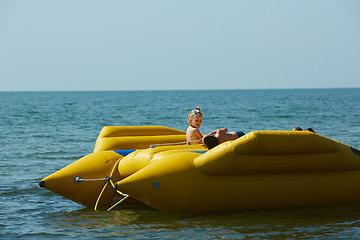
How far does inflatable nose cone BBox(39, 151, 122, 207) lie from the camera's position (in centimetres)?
630

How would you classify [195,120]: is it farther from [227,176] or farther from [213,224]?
[213,224]

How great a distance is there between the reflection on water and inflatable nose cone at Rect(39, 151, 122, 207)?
202mm

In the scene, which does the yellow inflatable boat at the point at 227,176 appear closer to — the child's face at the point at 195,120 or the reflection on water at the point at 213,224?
the reflection on water at the point at 213,224

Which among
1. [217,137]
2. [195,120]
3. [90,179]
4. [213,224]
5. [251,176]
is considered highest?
[195,120]

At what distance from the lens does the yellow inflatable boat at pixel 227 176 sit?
224 inches

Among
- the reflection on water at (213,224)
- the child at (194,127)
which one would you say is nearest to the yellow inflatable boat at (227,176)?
the reflection on water at (213,224)

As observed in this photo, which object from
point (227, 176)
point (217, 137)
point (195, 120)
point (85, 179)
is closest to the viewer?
point (227, 176)

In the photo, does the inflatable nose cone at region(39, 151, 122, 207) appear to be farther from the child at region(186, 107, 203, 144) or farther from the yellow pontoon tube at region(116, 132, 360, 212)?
the child at region(186, 107, 203, 144)

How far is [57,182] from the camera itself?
6.28 m

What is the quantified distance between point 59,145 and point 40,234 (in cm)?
959

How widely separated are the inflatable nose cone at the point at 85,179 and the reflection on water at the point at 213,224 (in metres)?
0.20

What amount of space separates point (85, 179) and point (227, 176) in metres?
1.69

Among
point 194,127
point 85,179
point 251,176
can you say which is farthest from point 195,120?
point 85,179

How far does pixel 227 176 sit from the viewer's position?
5859 millimetres
